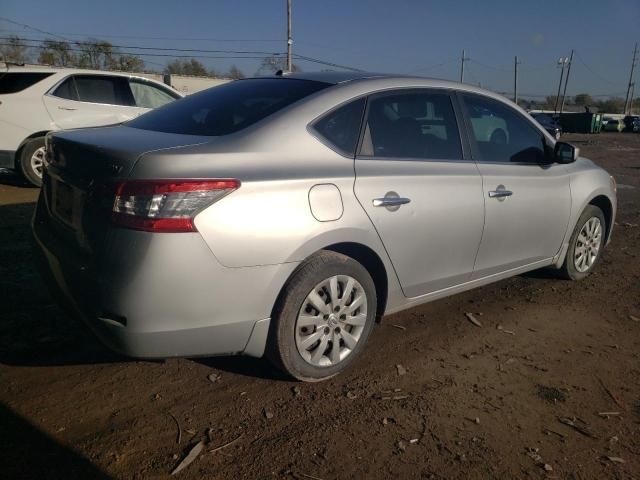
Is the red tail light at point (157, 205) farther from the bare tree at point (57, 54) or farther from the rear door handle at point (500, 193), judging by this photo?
the bare tree at point (57, 54)

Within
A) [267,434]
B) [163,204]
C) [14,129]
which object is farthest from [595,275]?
[14,129]

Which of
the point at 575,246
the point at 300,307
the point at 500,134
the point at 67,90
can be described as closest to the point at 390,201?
the point at 300,307

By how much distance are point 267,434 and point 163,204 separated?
1.19 metres

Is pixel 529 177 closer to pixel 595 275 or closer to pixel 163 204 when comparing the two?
pixel 595 275

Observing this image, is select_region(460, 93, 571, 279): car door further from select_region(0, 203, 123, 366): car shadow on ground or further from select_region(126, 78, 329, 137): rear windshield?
select_region(0, 203, 123, 366): car shadow on ground

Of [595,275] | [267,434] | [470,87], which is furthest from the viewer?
[595,275]

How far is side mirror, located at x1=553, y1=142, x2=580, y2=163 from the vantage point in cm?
437

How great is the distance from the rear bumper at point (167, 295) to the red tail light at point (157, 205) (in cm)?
4

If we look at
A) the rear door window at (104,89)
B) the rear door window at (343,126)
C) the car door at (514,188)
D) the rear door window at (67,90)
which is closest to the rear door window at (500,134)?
the car door at (514,188)

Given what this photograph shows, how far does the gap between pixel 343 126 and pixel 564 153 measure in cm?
223

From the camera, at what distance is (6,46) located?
38.0 metres

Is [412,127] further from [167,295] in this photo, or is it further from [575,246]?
[575,246]

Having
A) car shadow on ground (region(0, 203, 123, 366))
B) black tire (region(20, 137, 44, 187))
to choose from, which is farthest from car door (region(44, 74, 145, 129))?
car shadow on ground (region(0, 203, 123, 366))

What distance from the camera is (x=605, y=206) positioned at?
16.8 feet
